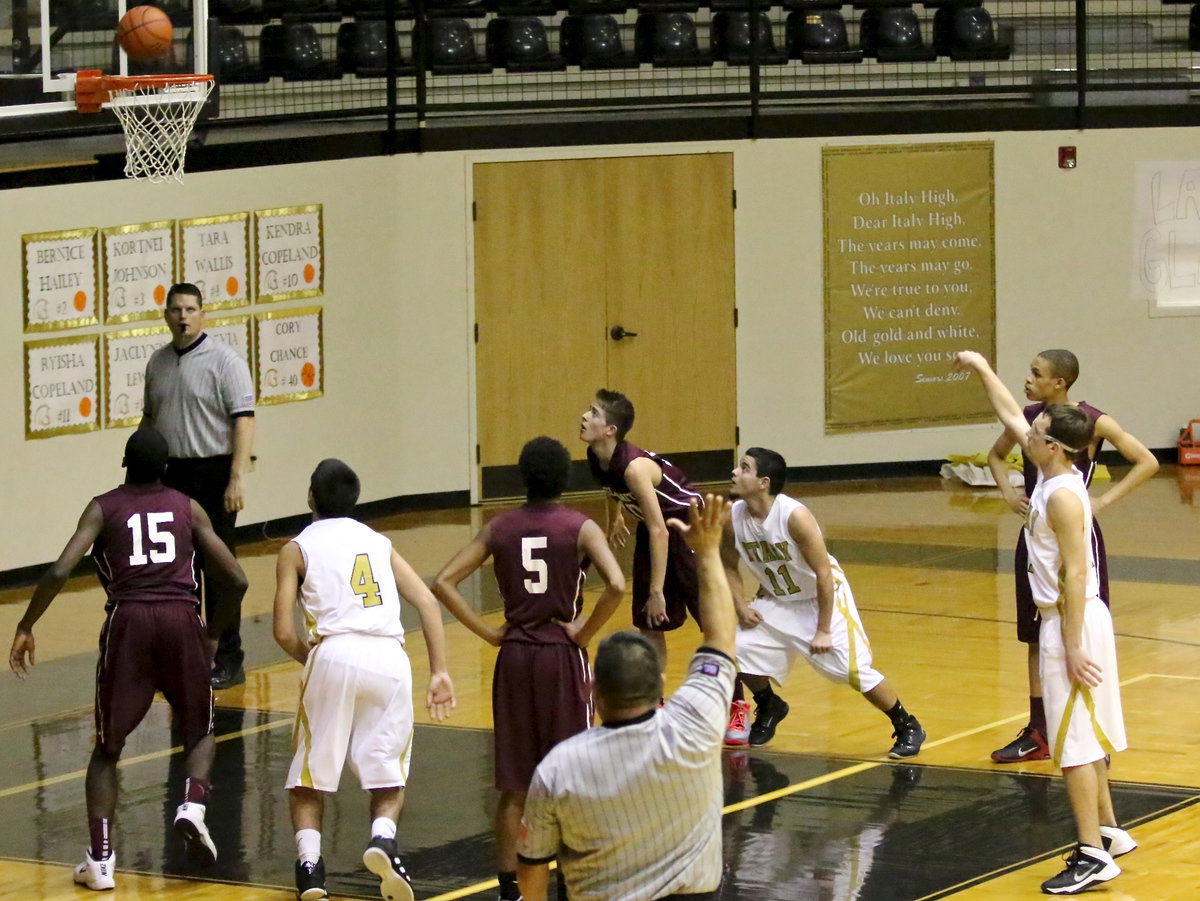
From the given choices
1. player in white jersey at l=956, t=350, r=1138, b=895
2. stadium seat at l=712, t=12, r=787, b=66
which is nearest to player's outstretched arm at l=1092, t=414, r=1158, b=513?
player in white jersey at l=956, t=350, r=1138, b=895

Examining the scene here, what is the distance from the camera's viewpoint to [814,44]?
64.4ft

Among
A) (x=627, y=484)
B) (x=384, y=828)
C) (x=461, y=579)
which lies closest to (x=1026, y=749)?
(x=627, y=484)

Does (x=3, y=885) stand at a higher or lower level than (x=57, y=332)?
lower

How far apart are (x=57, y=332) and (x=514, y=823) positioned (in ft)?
26.0

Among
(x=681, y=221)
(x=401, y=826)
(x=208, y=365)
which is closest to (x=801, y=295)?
(x=681, y=221)

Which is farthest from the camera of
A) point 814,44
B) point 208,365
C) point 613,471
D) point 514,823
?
point 814,44

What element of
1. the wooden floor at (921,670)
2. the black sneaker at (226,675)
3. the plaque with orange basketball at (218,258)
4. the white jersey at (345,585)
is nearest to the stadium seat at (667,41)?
the wooden floor at (921,670)

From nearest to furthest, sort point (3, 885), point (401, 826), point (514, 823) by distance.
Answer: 1. point (514, 823)
2. point (3, 885)
3. point (401, 826)

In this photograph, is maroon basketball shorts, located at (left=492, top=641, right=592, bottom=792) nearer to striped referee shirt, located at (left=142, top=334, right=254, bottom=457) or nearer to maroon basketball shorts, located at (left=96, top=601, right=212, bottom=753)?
maroon basketball shorts, located at (left=96, top=601, right=212, bottom=753)

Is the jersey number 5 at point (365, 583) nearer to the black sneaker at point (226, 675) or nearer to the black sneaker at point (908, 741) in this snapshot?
the black sneaker at point (908, 741)

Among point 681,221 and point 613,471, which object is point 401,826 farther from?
point 681,221

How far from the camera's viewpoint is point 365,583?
7.35 metres

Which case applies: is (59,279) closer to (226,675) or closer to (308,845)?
(226,675)

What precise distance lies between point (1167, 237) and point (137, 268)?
9.74m
